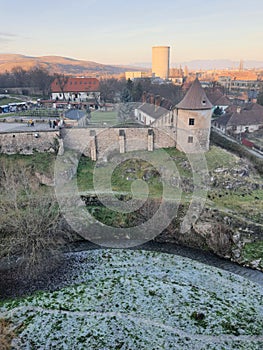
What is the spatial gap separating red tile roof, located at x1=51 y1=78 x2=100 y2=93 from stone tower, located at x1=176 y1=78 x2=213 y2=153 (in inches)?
1292

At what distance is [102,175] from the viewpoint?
2575 cm

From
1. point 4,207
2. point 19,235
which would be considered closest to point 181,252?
point 19,235

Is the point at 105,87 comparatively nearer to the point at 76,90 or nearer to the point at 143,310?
the point at 76,90

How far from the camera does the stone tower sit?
26812 mm

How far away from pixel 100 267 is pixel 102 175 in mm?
10635

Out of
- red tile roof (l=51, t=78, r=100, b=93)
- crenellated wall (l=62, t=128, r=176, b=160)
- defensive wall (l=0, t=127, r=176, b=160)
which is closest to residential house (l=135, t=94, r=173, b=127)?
crenellated wall (l=62, t=128, r=176, b=160)

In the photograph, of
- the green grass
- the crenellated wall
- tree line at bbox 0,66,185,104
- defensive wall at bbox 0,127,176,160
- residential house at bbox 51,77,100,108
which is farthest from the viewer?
residential house at bbox 51,77,100,108

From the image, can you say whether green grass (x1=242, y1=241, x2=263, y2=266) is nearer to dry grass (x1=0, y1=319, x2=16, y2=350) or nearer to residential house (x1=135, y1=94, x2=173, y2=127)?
dry grass (x1=0, y1=319, x2=16, y2=350)

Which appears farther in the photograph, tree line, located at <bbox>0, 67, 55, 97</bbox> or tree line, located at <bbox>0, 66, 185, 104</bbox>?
tree line, located at <bbox>0, 67, 55, 97</bbox>

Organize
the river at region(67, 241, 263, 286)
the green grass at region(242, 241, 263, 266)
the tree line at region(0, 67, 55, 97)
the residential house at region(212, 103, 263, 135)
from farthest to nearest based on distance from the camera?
the tree line at region(0, 67, 55, 97) → the residential house at region(212, 103, 263, 135) → the green grass at region(242, 241, 263, 266) → the river at region(67, 241, 263, 286)

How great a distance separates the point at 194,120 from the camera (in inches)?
1065

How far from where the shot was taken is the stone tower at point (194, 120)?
1056 inches

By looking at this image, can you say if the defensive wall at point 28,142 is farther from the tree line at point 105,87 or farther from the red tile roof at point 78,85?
the red tile roof at point 78,85

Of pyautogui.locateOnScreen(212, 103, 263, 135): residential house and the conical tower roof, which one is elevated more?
the conical tower roof
